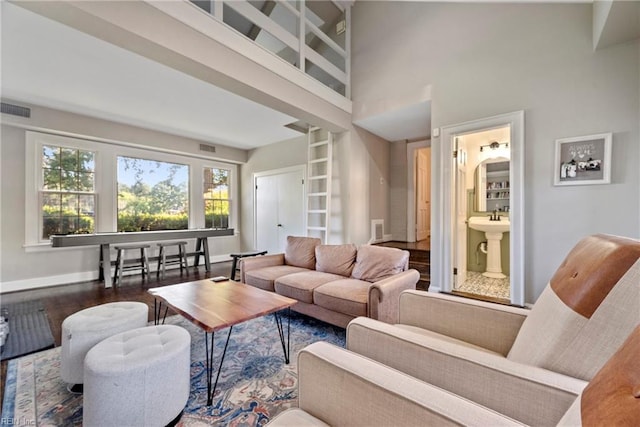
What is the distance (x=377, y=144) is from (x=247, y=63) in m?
2.91

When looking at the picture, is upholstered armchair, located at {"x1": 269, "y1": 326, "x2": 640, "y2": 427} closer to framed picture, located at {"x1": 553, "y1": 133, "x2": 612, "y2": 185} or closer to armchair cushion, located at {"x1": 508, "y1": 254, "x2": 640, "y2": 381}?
armchair cushion, located at {"x1": 508, "y1": 254, "x2": 640, "y2": 381}

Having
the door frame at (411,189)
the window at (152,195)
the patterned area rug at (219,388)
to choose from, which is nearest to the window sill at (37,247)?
the window at (152,195)

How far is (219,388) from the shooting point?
1740mm

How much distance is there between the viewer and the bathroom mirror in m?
4.11

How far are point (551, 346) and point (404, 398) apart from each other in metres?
0.57

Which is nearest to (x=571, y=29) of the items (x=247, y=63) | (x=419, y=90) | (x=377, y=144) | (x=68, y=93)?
(x=419, y=90)

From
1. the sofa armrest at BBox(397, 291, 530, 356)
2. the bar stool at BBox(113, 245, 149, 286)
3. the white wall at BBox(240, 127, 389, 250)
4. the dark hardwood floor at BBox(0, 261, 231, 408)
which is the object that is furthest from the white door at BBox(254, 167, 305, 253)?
the sofa armrest at BBox(397, 291, 530, 356)

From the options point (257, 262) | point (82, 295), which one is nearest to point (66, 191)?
point (82, 295)

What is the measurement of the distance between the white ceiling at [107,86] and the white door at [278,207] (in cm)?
105

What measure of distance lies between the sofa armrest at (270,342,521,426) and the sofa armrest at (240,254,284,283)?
2.47m

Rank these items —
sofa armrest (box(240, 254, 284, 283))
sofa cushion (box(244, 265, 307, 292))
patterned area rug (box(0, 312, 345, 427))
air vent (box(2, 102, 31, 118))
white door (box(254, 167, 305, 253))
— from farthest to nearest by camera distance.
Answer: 1. white door (box(254, 167, 305, 253))
2. air vent (box(2, 102, 31, 118))
3. sofa armrest (box(240, 254, 284, 283))
4. sofa cushion (box(244, 265, 307, 292))
5. patterned area rug (box(0, 312, 345, 427))

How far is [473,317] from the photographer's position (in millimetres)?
1463

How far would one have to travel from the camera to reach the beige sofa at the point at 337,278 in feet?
7.28

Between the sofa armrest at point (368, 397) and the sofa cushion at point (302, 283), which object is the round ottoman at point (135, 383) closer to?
the sofa armrest at point (368, 397)
